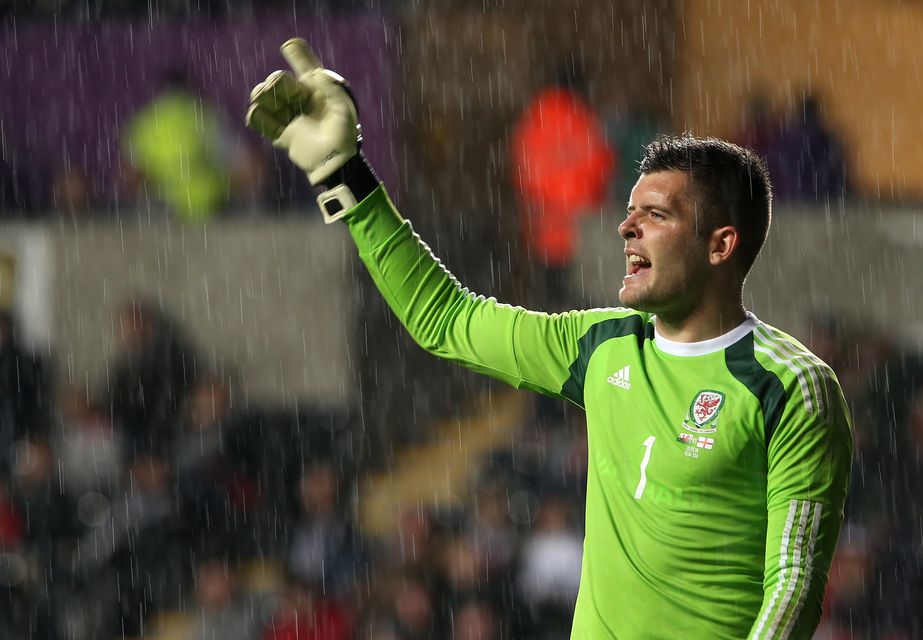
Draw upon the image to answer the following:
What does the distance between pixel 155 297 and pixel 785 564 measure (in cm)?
764

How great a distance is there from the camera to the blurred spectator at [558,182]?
30.2 feet

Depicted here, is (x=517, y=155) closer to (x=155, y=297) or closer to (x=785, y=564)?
(x=155, y=297)

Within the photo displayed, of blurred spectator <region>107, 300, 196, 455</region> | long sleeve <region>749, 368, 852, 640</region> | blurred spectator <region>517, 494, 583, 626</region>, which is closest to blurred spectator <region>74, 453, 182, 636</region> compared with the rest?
blurred spectator <region>107, 300, 196, 455</region>

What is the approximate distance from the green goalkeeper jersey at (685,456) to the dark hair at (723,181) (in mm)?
202

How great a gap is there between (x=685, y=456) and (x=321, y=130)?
107cm

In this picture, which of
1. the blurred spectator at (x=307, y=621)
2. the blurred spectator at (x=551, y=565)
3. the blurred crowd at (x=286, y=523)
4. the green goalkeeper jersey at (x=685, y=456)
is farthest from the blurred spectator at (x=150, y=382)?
the green goalkeeper jersey at (x=685, y=456)

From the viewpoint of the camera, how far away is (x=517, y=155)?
1002cm

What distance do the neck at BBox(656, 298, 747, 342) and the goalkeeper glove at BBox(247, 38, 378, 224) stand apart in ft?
2.46

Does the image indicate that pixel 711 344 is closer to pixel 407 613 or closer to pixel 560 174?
pixel 407 613

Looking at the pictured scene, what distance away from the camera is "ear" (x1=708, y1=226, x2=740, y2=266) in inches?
110

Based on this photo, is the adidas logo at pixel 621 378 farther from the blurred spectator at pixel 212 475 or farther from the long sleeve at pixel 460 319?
the blurred spectator at pixel 212 475

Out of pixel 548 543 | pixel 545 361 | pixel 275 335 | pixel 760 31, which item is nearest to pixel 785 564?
pixel 545 361

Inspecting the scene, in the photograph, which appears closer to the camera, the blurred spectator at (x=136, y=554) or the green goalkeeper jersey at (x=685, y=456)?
the green goalkeeper jersey at (x=685, y=456)

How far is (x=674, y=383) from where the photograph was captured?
111 inches
